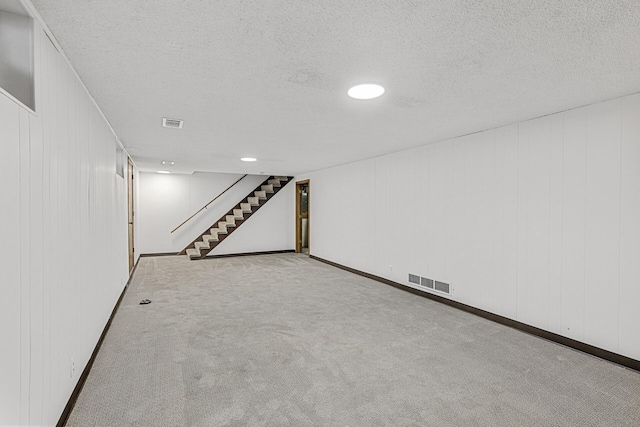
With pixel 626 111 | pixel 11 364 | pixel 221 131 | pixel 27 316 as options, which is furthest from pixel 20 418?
pixel 626 111

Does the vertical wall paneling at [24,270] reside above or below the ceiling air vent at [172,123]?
→ below

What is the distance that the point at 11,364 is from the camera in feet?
4.44

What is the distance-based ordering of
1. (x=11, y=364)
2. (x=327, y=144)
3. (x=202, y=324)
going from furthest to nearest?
(x=327, y=144), (x=202, y=324), (x=11, y=364)

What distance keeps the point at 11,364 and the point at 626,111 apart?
4.47 meters

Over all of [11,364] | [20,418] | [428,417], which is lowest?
[428,417]

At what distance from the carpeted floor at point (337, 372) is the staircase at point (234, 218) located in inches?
165

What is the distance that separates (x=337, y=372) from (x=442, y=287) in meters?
2.58

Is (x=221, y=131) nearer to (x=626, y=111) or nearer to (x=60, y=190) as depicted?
(x=60, y=190)

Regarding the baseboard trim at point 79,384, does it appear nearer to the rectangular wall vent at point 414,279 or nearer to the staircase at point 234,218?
the rectangular wall vent at point 414,279

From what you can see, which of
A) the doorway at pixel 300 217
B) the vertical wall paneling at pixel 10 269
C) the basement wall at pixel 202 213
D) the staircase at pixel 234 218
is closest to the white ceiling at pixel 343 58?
the vertical wall paneling at pixel 10 269

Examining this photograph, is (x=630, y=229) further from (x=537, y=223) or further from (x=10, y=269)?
(x=10, y=269)

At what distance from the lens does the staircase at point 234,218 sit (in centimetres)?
866

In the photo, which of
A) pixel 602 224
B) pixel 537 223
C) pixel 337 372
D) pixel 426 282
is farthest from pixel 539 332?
pixel 337 372

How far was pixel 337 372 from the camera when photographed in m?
2.62
